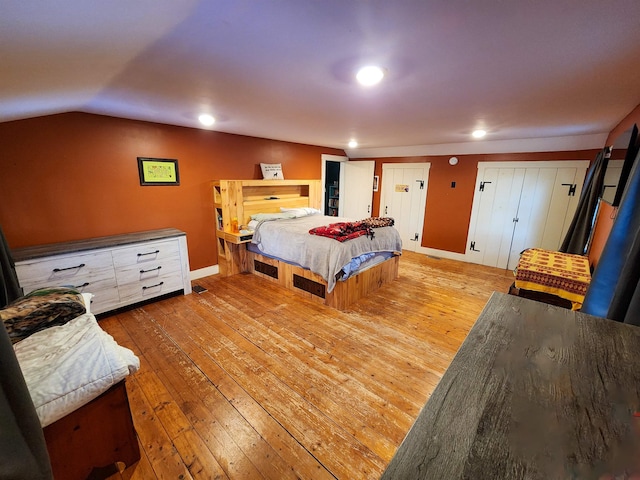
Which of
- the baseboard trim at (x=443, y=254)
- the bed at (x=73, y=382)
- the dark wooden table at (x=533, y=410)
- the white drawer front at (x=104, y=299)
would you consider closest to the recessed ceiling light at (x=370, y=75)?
the dark wooden table at (x=533, y=410)

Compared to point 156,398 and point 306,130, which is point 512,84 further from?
point 156,398

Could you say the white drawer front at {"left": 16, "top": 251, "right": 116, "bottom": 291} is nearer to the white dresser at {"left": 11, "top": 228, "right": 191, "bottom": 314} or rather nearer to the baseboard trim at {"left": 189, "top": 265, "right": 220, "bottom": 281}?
the white dresser at {"left": 11, "top": 228, "right": 191, "bottom": 314}

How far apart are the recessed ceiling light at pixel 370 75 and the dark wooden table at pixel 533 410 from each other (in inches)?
55.7

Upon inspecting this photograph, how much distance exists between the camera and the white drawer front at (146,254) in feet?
9.32

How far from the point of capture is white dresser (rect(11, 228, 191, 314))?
239cm

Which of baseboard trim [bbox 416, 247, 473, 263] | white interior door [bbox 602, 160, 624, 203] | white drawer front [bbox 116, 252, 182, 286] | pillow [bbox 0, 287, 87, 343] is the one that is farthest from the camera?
baseboard trim [bbox 416, 247, 473, 263]

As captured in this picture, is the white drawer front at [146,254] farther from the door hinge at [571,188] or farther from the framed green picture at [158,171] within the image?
the door hinge at [571,188]

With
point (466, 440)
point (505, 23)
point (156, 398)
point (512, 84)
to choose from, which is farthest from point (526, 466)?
point (156, 398)

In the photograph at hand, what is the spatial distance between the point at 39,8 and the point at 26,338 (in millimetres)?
1450

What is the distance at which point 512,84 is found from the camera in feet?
5.60

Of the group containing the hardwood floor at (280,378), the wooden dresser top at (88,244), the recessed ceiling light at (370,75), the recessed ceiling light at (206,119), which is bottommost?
the hardwood floor at (280,378)

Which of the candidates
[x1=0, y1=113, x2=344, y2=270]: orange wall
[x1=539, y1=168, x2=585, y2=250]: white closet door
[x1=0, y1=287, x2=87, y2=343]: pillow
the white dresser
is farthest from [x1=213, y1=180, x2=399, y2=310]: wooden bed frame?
[x1=539, y1=168, x2=585, y2=250]: white closet door

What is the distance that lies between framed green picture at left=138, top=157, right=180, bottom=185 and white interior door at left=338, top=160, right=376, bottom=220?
147 inches

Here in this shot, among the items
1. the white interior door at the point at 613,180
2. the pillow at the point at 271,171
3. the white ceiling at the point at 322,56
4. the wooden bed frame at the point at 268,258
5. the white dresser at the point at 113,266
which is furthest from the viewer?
the pillow at the point at 271,171
